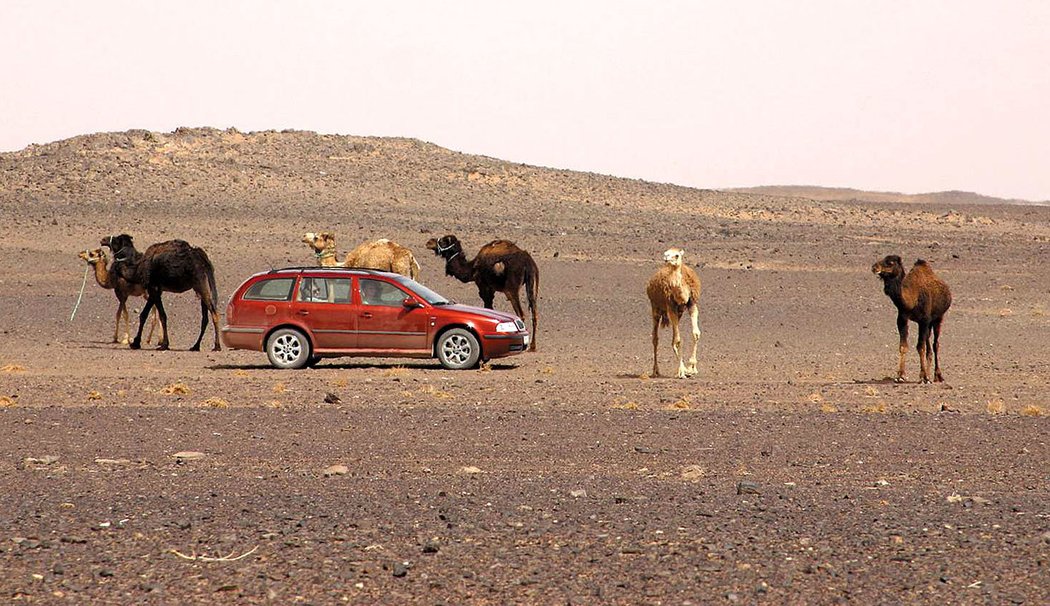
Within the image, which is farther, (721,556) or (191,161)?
(191,161)

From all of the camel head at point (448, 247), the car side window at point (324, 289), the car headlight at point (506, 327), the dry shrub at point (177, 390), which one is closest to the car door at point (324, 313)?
the car side window at point (324, 289)

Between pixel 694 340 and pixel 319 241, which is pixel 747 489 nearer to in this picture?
pixel 694 340

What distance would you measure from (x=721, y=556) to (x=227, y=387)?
11.3m

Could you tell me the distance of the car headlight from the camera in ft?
68.8

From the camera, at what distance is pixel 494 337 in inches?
824

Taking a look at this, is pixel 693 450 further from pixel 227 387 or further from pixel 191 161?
pixel 191 161

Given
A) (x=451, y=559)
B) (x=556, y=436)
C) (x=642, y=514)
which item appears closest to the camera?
(x=451, y=559)

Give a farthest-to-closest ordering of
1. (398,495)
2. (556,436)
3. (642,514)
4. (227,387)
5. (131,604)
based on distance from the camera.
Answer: (227,387), (556,436), (398,495), (642,514), (131,604)

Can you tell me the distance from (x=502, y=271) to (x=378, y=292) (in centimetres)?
487

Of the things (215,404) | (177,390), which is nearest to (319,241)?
(177,390)

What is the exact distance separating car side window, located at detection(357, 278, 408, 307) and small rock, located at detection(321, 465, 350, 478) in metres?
9.05

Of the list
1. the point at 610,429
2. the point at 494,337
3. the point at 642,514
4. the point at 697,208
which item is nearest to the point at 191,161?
the point at 697,208

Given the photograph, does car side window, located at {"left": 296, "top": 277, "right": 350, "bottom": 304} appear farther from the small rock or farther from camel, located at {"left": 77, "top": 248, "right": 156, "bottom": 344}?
the small rock

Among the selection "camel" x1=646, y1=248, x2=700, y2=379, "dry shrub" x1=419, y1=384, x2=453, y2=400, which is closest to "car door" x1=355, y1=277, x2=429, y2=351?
"dry shrub" x1=419, y1=384, x2=453, y2=400
